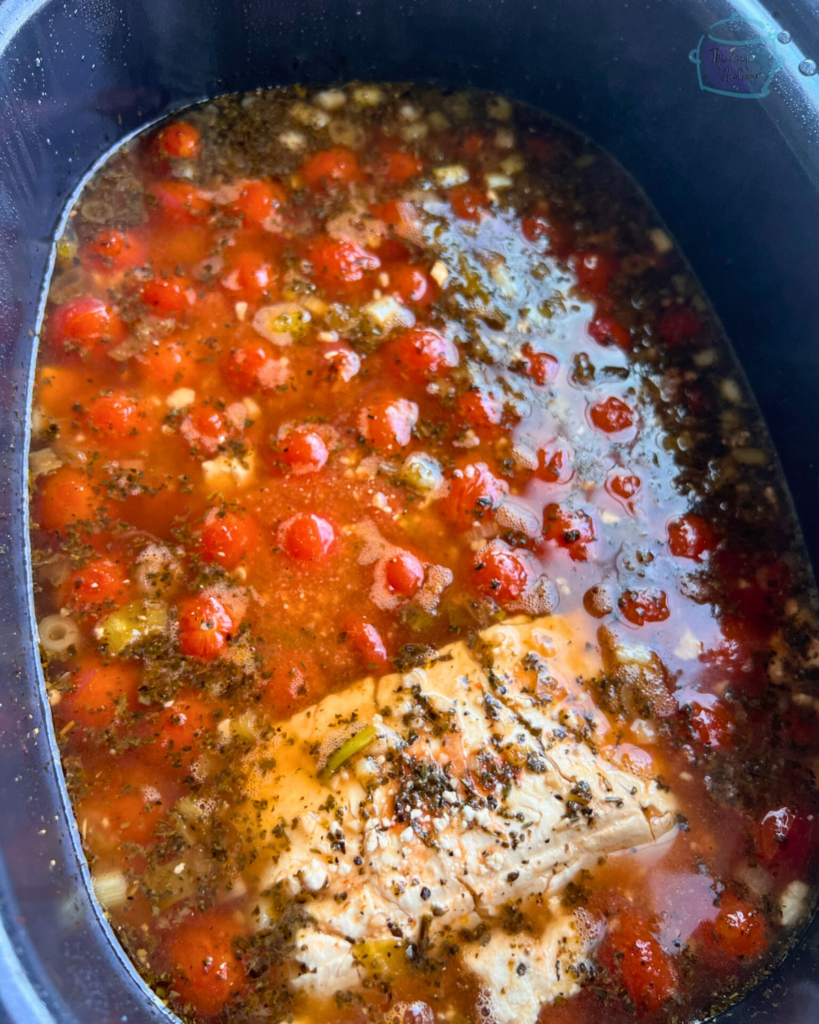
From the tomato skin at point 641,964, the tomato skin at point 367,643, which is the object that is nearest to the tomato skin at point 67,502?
the tomato skin at point 367,643

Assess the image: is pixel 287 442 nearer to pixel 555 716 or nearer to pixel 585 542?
pixel 585 542

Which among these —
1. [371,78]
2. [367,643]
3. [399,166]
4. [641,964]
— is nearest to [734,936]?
[641,964]

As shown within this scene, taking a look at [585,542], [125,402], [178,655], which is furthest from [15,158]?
[585,542]

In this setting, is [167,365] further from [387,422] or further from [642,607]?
[642,607]

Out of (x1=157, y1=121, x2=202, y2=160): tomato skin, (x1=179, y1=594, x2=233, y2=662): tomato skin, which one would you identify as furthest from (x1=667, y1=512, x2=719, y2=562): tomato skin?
(x1=157, y1=121, x2=202, y2=160): tomato skin

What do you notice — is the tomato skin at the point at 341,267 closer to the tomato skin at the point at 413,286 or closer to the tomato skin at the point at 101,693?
the tomato skin at the point at 413,286
